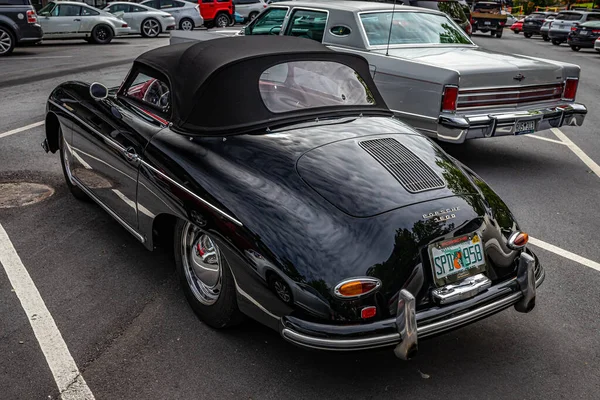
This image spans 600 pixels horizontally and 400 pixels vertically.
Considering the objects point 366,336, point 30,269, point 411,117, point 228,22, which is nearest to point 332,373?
point 366,336

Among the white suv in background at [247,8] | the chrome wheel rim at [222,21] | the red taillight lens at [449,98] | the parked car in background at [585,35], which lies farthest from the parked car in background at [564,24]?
the red taillight lens at [449,98]

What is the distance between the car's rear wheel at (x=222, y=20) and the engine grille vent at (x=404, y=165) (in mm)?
29519

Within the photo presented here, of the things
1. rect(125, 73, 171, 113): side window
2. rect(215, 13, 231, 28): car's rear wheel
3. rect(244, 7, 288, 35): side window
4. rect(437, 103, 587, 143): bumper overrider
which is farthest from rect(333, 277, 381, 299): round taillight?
rect(215, 13, 231, 28): car's rear wheel

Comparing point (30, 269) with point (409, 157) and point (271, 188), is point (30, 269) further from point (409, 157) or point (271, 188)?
point (409, 157)

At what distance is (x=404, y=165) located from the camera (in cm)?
383

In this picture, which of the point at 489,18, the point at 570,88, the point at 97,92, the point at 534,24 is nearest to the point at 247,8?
the point at 489,18

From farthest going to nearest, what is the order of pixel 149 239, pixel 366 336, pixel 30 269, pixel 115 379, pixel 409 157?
pixel 30 269 → pixel 149 239 → pixel 409 157 → pixel 115 379 → pixel 366 336

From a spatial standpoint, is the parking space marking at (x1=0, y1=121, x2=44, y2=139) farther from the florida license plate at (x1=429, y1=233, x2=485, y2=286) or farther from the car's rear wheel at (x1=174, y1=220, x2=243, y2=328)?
the florida license plate at (x1=429, y1=233, x2=485, y2=286)

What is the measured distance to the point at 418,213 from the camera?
345cm

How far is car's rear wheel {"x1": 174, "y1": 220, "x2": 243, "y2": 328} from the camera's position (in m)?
3.69

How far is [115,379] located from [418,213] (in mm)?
1787

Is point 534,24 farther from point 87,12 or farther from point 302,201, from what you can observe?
point 302,201

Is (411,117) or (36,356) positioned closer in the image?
(36,356)

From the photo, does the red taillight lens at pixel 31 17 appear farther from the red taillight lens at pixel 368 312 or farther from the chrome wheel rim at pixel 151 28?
the red taillight lens at pixel 368 312
